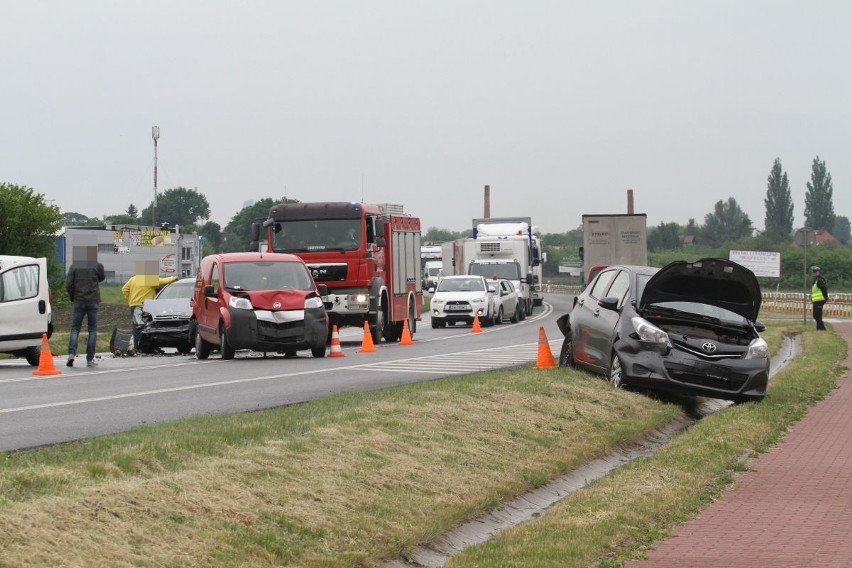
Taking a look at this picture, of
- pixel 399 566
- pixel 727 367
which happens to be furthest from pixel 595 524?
pixel 727 367

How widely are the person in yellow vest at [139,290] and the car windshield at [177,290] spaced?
7.6 inches

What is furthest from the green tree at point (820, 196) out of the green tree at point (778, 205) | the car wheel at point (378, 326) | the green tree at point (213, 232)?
the car wheel at point (378, 326)

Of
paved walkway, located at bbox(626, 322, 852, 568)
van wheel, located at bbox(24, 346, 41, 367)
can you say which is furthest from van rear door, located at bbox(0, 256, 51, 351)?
paved walkway, located at bbox(626, 322, 852, 568)

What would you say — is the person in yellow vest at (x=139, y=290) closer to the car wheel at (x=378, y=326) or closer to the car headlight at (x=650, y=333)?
the car wheel at (x=378, y=326)

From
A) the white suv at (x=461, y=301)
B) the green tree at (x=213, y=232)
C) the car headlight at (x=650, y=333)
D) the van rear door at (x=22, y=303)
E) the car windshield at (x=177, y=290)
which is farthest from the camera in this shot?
the green tree at (x=213, y=232)

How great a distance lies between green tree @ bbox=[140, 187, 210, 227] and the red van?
150m

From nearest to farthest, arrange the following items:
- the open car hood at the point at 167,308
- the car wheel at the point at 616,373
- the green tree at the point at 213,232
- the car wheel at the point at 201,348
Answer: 1. the car wheel at the point at 616,373
2. the car wheel at the point at 201,348
3. the open car hood at the point at 167,308
4. the green tree at the point at 213,232

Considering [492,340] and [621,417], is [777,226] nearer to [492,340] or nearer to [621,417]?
[492,340]

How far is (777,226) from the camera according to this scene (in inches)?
7185

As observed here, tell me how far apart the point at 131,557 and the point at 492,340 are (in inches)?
1097

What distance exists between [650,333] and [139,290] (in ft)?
49.2

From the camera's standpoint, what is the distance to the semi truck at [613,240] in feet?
146

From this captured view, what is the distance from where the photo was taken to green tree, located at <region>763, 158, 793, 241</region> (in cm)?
18250

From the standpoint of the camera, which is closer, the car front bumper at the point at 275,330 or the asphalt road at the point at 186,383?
the asphalt road at the point at 186,383
